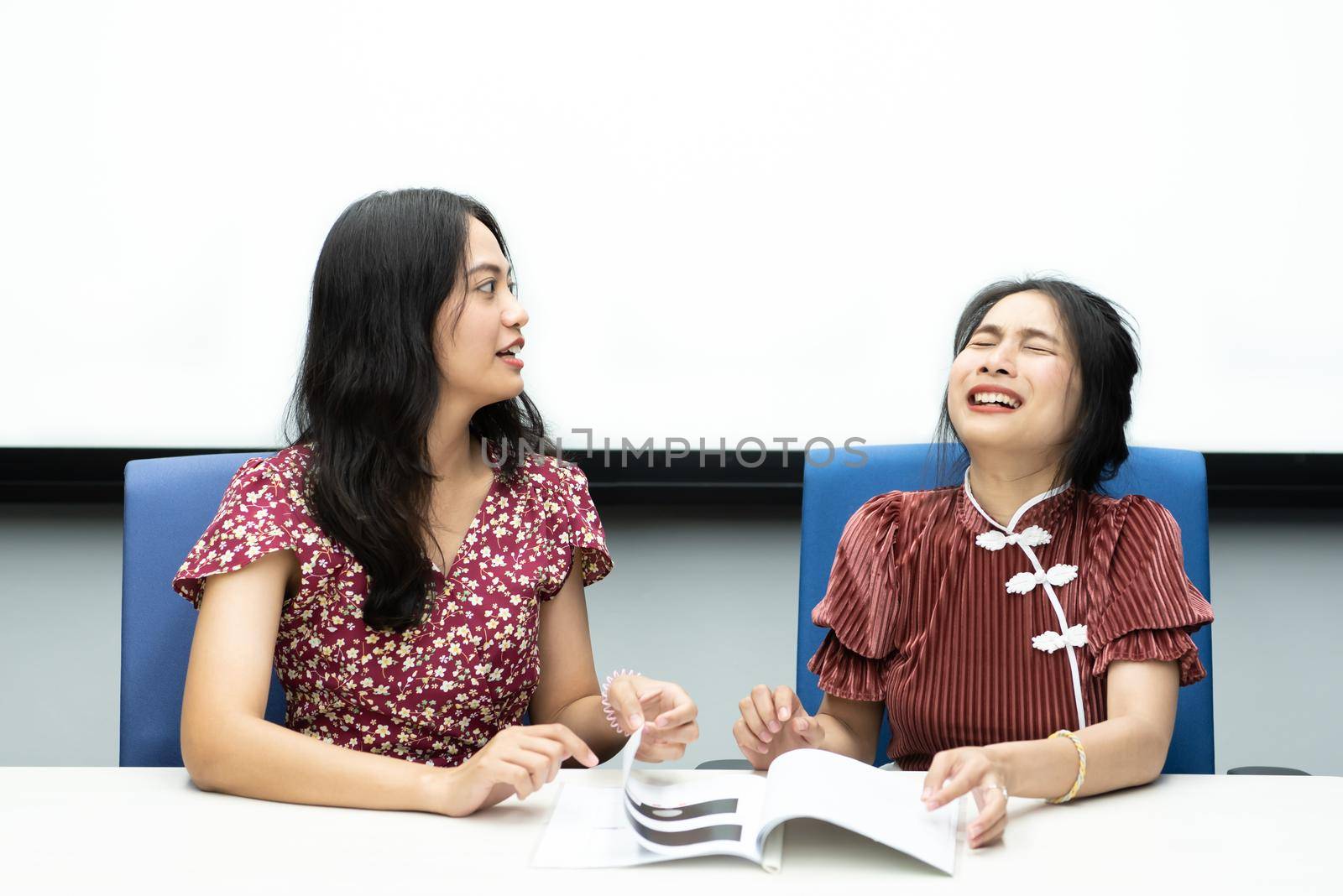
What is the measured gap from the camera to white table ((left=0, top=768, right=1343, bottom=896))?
2.80 feet

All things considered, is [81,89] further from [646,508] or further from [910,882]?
[910,882]

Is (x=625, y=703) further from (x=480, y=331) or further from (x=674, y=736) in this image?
(x=480, y=331)

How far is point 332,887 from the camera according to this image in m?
0.84

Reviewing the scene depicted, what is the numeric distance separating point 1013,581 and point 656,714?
46cm

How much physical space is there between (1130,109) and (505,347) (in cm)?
128

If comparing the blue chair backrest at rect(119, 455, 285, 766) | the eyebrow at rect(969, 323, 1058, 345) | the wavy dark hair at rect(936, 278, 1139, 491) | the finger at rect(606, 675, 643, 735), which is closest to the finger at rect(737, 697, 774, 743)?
the finger at rect(606, 675, 643, 735)

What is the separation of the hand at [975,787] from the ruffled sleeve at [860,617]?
40 cm

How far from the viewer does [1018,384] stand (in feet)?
4.24

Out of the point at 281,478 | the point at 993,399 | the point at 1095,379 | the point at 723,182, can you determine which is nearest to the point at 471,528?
the point at 281,478

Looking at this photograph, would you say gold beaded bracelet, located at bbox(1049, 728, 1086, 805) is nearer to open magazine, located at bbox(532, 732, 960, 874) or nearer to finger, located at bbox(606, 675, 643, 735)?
open magazine, located at bbox(532, 732, 960, 874)

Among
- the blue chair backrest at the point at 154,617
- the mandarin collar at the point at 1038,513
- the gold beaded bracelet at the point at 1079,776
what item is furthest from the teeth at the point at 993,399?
the blue chair backrest at the point at 154,617

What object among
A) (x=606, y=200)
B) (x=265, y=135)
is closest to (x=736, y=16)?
(x=606, y=200)

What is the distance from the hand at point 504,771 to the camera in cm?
97

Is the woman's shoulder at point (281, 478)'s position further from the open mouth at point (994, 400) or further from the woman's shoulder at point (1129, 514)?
the woman's shoulder at point (1129, 514)
